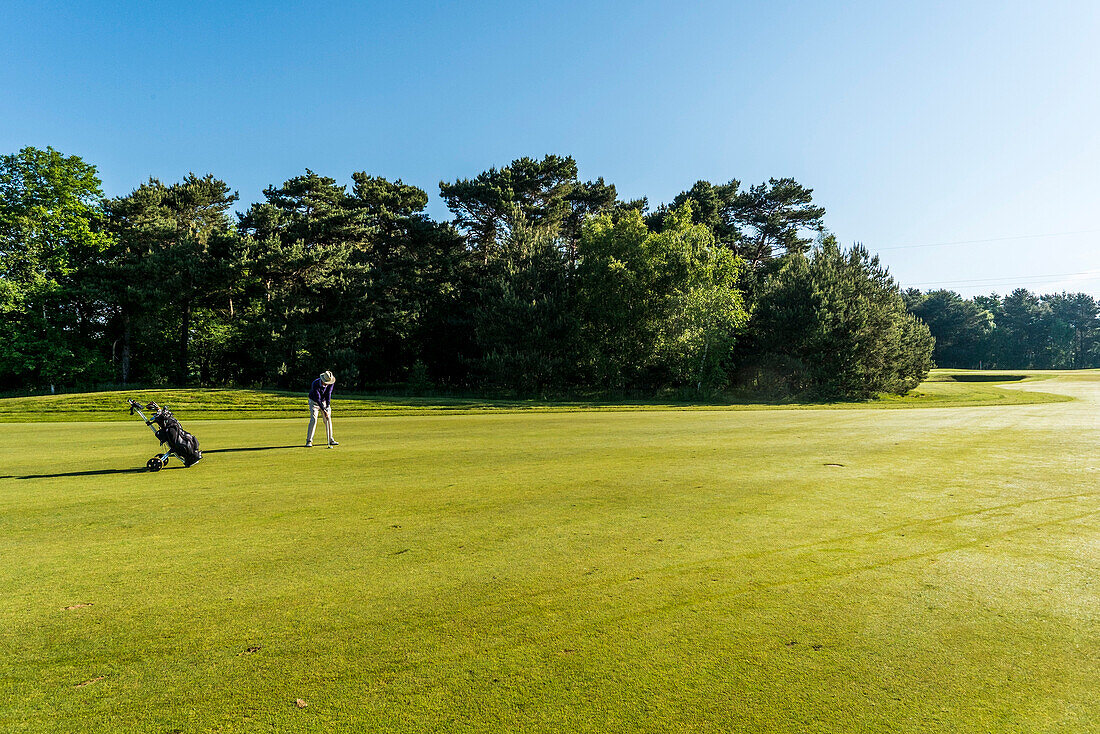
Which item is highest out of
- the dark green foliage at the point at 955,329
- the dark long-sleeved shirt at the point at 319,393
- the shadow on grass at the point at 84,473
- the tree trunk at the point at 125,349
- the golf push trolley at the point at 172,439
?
the dark green foliage at the point at 955,329

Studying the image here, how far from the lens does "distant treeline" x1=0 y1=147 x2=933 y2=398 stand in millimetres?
45156

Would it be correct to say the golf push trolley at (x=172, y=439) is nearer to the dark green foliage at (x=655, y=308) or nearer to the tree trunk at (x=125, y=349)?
the dark green foliage at (x=655, y=308)

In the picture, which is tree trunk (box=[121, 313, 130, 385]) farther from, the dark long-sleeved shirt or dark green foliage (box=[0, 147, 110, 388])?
the dark long-sleeved shirt

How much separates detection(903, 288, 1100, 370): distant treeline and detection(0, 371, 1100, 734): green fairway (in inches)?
4749

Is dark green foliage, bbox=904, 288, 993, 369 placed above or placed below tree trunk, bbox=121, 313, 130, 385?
above

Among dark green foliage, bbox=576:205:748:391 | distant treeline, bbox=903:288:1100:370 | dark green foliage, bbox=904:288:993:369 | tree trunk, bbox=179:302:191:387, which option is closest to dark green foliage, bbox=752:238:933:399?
dark green foliage, bbox=576:205:748:391

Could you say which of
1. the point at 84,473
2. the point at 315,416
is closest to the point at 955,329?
the point at 315,416

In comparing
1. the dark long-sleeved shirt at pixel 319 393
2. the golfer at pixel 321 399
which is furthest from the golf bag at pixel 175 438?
the dark long-sleeved shirt at pixel 319 393

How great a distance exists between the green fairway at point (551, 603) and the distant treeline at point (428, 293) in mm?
36518

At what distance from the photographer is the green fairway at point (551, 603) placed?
3020 mm

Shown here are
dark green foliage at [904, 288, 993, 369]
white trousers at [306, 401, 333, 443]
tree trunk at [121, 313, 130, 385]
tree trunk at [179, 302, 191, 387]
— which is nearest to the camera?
white trousers at [306, 401, 333, 443]

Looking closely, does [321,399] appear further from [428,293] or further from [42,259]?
[42,259]

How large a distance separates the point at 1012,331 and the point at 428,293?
136 meters

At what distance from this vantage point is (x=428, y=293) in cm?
5656
